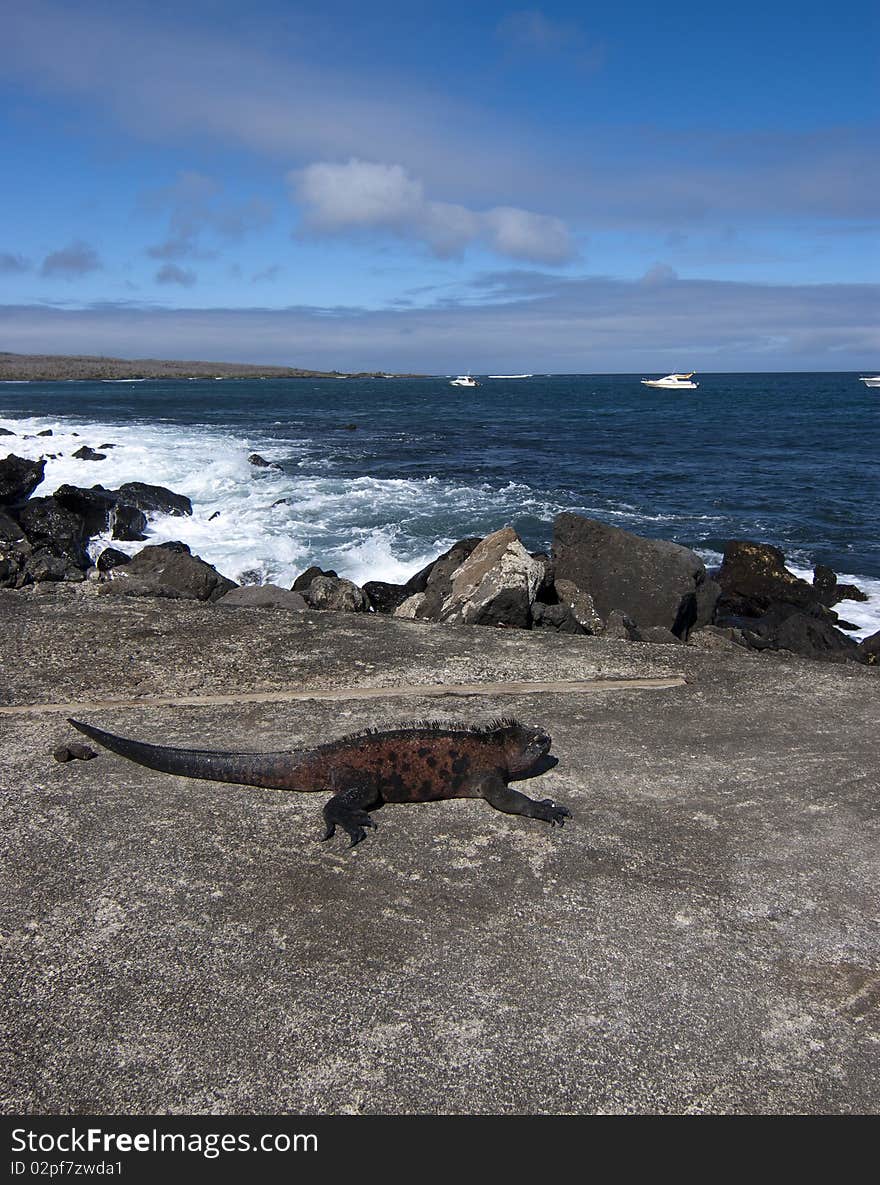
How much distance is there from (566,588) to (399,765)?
6556 millimetres

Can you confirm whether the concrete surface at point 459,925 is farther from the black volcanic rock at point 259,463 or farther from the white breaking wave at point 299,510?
the black volcanic rock at point 259,463

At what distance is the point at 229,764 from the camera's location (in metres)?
3.71

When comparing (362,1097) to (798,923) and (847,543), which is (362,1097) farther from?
(847,543)

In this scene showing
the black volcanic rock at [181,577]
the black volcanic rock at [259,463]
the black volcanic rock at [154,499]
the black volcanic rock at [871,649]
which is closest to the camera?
the black volcanic rock at [871,649]

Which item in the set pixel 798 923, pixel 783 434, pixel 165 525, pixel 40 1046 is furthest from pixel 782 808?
pixel 783 434

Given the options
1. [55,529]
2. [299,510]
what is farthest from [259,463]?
[55,529]

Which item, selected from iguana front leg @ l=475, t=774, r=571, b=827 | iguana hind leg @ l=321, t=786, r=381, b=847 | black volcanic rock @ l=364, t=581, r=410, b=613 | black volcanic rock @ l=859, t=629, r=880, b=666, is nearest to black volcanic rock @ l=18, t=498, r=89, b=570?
black volcanic rock @ l=364, t=581, r=410, b=613

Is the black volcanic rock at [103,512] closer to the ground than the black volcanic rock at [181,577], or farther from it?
farther from it

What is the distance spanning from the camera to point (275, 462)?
2878cm

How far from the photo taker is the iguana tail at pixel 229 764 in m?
3.69

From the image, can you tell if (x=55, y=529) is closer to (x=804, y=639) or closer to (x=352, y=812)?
(x=804, y=639)

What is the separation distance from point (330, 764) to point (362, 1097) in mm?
1567

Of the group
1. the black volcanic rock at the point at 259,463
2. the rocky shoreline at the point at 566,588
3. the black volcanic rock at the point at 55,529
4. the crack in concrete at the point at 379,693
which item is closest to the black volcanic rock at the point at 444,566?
the rocky shoreline at the point at 566,588

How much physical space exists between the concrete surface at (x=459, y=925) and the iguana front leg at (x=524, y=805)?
0.07m
